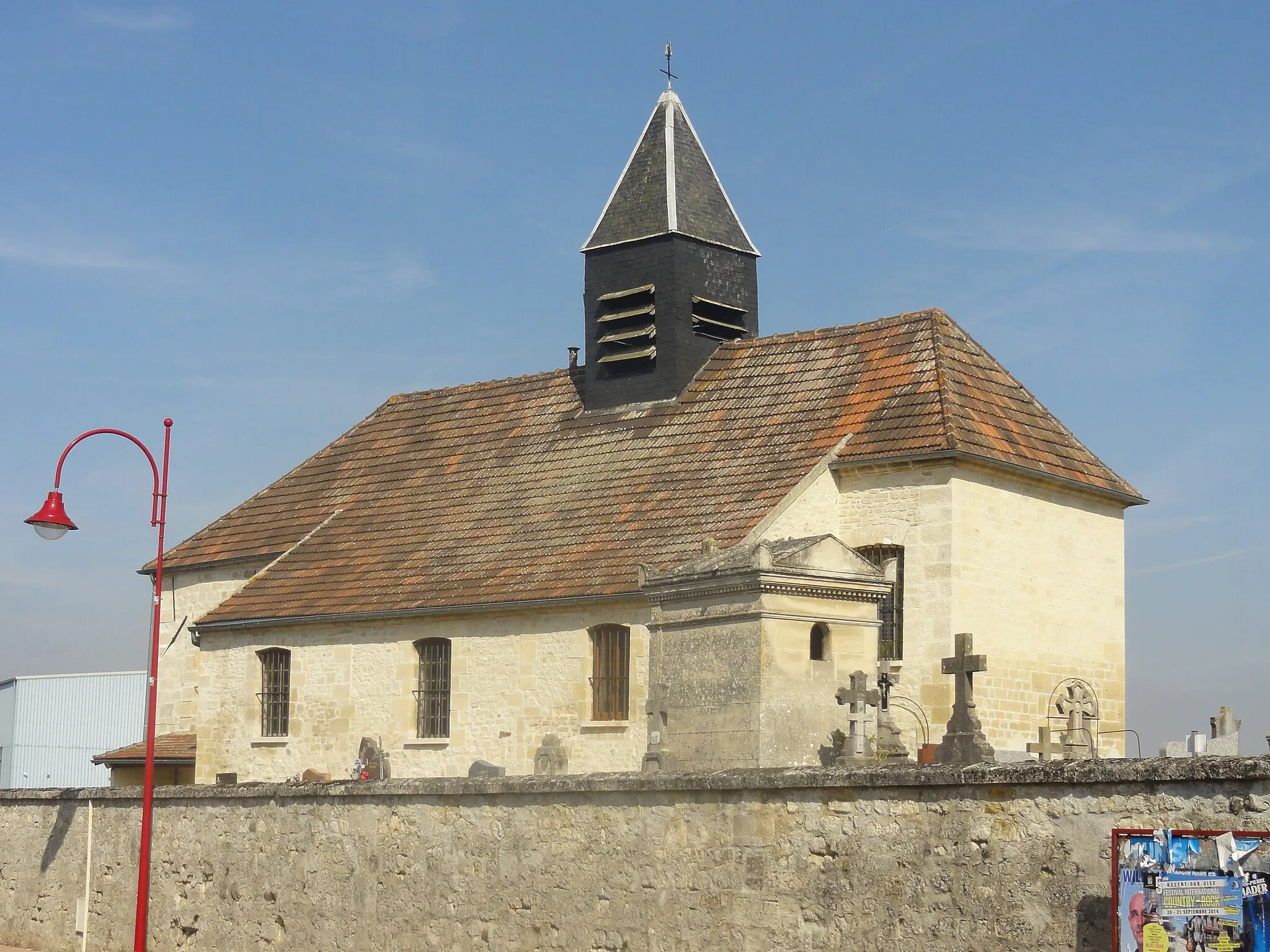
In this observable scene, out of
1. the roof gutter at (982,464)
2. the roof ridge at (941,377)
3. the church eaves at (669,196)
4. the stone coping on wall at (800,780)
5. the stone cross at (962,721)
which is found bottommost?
the stone coping on wall at (800,780)

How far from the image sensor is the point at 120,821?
17.9m

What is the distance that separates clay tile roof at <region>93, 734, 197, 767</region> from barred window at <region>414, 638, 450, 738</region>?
6.07 m

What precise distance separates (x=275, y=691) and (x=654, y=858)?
597 inches

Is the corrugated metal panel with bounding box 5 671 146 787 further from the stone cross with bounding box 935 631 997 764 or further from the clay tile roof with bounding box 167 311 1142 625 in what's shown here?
the stone cross with bounding box 935 631 997 764

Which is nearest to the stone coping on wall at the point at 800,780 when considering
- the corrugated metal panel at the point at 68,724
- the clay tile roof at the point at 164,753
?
the clay tile roof at the point at 164,753

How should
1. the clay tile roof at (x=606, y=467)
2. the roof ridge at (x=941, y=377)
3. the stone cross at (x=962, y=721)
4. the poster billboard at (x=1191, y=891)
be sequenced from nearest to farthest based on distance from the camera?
1. the poster billboard at (x=1191, y=891)
2. the stone cross at (x=962, y=721)
3. the roof ridge at (x=941, y=377)
4. the clay tile roof at (x=606, y=467)

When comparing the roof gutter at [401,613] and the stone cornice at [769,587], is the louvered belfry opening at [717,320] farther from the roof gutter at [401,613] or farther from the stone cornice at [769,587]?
the stone cornice at [769,587]

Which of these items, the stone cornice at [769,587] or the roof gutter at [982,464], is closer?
the stone cornice at [769,587]

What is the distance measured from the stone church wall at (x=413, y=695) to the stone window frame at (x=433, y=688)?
0.09 metres

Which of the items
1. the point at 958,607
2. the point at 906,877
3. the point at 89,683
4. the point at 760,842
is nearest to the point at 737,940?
the point at 760,842

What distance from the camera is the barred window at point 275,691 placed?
86.1 feet

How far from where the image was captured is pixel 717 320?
1097 inches

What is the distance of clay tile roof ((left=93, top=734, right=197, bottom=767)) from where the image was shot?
28500mm

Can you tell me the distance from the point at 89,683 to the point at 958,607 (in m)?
26.1
